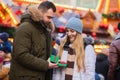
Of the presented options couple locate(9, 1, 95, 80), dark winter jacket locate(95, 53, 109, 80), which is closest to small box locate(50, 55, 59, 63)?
couple locate(9, 1, 95, 80)

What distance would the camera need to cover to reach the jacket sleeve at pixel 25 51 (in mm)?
3851

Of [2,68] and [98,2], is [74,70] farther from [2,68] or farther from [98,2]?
[98,2]

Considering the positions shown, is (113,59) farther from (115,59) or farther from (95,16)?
(95,16)

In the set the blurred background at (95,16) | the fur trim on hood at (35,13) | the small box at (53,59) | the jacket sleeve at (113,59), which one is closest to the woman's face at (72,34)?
the small box at (53,59)

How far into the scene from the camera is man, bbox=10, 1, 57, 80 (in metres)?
3.87

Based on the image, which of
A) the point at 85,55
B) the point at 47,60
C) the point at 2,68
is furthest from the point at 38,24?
the point at 2,68

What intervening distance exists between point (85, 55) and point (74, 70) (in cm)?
21

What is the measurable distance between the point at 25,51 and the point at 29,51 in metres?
0.08

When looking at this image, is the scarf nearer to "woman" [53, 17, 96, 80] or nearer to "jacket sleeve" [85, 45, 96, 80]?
"woman" [53, 17, 96, 80]

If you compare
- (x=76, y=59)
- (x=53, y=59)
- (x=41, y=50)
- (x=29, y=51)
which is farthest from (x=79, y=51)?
(x=29, y=51)

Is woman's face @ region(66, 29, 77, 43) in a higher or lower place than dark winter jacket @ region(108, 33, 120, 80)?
higher

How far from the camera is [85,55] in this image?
429cm

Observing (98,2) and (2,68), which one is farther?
(98,2)

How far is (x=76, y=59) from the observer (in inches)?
166
